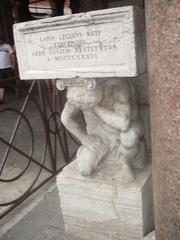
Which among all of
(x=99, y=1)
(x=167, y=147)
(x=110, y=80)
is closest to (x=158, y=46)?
Answer: (x=167, y=147)

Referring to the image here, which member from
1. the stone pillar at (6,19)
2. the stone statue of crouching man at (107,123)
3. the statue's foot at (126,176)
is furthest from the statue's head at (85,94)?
the stone pillar at (6,19)

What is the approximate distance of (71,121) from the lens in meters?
2.25

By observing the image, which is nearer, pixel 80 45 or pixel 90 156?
pixel 80 45

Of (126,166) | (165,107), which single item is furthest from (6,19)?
(165,107)

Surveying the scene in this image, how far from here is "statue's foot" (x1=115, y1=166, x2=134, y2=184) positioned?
2062 mm

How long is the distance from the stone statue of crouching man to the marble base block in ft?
0.24

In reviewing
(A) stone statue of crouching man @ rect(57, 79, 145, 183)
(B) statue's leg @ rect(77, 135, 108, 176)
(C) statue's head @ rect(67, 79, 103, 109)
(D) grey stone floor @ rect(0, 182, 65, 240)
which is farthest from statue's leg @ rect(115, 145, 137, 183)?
(D) grey stone floor @ rect(0, 182, 65, 240)

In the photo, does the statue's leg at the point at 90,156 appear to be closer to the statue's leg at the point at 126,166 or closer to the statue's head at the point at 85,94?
the statue's leg at the point at 126,166

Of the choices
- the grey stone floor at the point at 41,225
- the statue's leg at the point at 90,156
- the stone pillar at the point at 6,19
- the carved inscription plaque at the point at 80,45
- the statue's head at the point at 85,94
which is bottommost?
the grey stone floor at the point at 41,225

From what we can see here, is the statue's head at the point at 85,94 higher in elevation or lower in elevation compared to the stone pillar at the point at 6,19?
lower

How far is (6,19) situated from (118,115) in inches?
291

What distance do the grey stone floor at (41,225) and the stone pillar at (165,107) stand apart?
1.15 m

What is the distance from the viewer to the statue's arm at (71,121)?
7.17 feet

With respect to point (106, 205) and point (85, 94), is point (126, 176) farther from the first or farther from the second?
point (85, 94)
